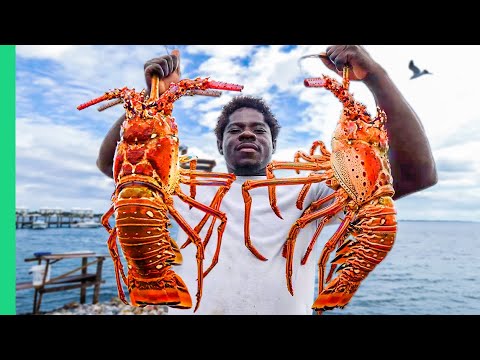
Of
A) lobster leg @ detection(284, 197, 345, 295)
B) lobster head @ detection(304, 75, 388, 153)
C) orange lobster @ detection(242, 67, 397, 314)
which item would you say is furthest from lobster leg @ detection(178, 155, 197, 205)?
lobster head @ detection(304, 75, 388, 153)

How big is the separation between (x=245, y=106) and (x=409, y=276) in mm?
31588

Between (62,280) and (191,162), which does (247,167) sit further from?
(62,280)

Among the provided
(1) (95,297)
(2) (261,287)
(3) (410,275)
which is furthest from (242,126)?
(3) (410,275)

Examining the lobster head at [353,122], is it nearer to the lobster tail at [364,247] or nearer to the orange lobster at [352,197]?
the orange lobster at [352,197]

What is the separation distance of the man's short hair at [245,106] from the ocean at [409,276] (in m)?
15.7

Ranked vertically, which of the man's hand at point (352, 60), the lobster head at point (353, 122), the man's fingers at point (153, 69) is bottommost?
the lobster head at point (353, 122)

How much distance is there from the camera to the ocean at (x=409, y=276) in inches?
801

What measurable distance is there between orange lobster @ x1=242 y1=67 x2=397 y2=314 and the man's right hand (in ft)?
2.26

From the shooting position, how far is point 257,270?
242 cm

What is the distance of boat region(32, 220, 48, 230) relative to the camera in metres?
39.9

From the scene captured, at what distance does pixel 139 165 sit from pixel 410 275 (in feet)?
107

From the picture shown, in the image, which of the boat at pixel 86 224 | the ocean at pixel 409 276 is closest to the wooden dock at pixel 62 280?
the ocean at pixel 409 276

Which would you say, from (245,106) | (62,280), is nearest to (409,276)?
(62,280)

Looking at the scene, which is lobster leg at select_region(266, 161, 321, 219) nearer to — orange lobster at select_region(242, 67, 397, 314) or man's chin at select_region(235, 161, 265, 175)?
orange lobster at select_region(242, 67, 397, 314)
